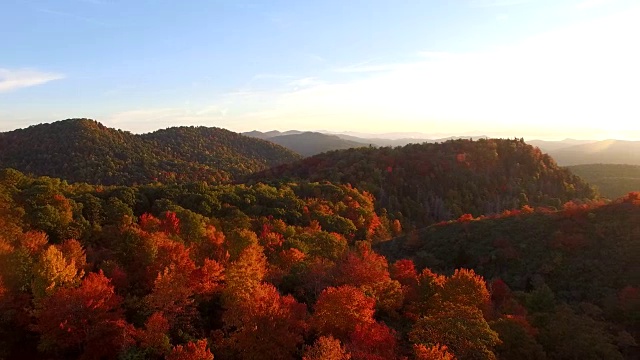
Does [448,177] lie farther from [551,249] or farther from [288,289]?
[288,289]

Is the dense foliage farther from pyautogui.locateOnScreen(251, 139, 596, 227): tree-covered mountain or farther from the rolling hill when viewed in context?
pyautogui.locateOnScreen(251, 139, 596, 227): tree-covered mountain

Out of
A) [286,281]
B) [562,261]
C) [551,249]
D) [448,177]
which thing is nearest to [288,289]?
[286,281]

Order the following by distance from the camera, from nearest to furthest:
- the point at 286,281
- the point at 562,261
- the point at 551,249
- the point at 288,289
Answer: the point at 288,289, the point at 286,281, the point at 562,261, the point at 551,249

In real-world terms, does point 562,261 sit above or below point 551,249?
below

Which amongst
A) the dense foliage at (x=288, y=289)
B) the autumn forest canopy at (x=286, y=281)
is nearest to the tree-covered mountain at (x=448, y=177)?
the autumn forest canopy at (x=286, y=281)

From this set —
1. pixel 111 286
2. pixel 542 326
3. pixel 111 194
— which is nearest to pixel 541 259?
pixel 542 326

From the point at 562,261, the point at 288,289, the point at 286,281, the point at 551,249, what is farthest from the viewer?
the point at 551,249

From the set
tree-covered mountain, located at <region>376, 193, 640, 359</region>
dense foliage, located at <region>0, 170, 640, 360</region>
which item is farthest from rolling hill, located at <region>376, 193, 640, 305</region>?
dense foliage, located at <region>0, 170, 640, 360</region>

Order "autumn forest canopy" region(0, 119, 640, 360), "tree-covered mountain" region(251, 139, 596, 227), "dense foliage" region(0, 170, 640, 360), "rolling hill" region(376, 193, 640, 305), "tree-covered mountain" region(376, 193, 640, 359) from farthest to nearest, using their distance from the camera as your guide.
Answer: "tree-covered mountain" region(251, 139, 596, 227) < "rolling hill" region(376, 193, 640, 305) < "tree-covered mountain" region(376, 193, 640, 359) < "autumn forest canopy" region(0, 119, 640, 360) < "dense foliage" region(0, 170, 640, 360)

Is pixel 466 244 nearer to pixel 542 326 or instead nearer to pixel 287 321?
pixel 542 326
